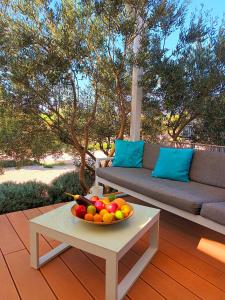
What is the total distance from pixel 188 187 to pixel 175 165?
1.28 ft

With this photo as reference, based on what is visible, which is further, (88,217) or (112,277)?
(88,217)

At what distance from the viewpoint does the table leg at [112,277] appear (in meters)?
1.47

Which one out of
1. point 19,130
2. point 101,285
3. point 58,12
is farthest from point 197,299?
point 58,12

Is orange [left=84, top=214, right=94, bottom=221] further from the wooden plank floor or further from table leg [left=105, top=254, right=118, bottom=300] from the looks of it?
the wooden plank floor

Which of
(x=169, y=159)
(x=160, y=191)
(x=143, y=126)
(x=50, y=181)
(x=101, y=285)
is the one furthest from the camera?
(x=143, y=126)

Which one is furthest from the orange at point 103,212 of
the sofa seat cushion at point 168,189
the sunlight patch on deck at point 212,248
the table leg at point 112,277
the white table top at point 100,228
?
the sunlight patch on deck at point 212,248

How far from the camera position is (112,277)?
149 cm

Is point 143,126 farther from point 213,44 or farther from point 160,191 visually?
point 160,191

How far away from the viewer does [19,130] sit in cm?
340

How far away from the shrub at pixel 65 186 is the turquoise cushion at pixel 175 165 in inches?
55.7

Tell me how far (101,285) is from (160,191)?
110cm

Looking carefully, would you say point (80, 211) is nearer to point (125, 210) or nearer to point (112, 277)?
point (125, 210)

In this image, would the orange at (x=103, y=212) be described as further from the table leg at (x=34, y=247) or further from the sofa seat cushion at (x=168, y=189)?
the sofa seat cushion at (x=168, y=189)

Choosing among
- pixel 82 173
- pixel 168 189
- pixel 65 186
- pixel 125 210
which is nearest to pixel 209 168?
pixel 168 189
